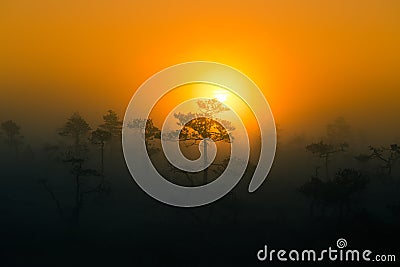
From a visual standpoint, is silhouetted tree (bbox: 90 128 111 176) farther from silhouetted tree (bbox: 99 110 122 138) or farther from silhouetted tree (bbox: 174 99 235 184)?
silhouetted tree (bbox: 174 99 235 184)

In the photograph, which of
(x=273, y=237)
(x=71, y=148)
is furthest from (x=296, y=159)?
(x=71, y=148)

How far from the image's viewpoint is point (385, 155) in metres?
2.46

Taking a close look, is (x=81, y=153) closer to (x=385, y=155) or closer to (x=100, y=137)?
(x=100, y=137)

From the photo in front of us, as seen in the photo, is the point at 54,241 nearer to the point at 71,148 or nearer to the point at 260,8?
the point at 71,148

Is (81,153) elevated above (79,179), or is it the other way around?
(81,153)

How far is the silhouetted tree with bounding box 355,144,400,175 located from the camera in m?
2.46

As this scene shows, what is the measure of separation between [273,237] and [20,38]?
1679 mm

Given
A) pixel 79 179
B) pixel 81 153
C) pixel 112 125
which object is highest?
pixel 112 125

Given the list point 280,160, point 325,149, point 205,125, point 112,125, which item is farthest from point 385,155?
point 112,125

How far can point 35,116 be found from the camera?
2436 mm

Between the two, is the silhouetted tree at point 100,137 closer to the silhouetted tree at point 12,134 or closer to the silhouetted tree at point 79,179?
the silhouetted tree at point 79,179

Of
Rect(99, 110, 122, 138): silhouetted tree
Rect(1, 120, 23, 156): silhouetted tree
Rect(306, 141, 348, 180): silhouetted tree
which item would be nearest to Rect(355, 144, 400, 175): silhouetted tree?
Rect(306, 141, 348, 180): silhouetted tree

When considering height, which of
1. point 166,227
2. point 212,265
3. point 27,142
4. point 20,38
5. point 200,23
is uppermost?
point 200,23

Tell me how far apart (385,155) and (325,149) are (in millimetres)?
319
